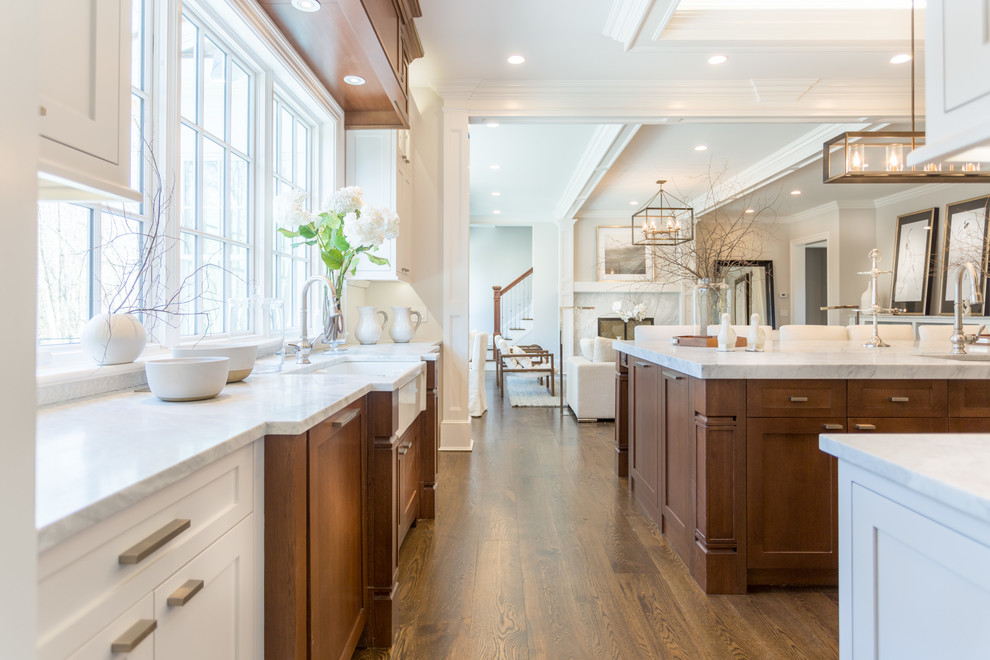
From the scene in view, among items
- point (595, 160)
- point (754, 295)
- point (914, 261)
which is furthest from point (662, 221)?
point (754, 295)

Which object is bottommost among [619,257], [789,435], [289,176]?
[789,435]

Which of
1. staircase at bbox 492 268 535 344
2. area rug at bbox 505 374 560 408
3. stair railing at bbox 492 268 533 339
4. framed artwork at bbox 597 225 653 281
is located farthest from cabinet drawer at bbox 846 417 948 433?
stair railing at bbox 492 268 533 339

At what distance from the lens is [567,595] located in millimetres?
2064

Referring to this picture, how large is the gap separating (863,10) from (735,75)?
0.84 m

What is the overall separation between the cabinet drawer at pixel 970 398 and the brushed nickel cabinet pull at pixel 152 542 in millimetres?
2541

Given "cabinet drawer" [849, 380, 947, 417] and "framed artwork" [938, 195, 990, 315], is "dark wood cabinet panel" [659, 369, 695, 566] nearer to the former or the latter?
"cabinet drawer" [849, 380, 947, 417]

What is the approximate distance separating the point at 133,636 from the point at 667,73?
178 inches

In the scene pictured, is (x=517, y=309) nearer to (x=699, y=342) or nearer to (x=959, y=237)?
(x=959, y=237)

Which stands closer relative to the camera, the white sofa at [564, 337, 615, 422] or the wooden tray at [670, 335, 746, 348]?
the wooden tray at [670, 335, 746, 348]

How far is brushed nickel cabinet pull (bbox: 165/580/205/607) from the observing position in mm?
780

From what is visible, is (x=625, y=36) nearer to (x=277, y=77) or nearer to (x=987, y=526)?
(x=277, y=77)

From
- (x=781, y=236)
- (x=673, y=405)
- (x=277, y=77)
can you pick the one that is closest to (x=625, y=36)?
(x=277, y=77)

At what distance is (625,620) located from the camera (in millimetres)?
1891

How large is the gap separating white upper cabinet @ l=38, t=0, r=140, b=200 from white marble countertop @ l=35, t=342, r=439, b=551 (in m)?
0.44
